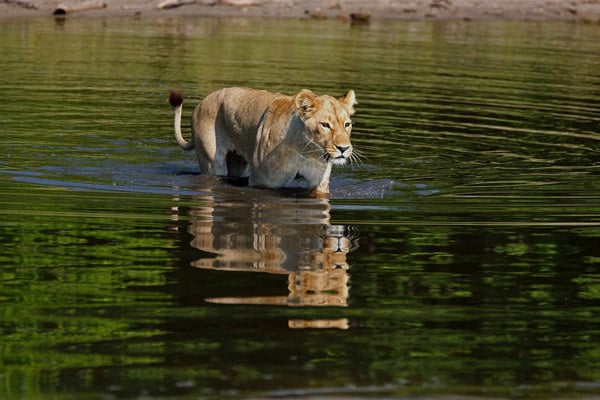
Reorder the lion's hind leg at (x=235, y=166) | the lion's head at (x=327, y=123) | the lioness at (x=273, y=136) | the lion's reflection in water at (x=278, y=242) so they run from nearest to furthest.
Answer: the lion's reflection in water at (x=278, y=242)
the lion's head at (x=327, y=123)
the lioness at (x=273, y=136)
the lion's hind leg at (x=235, y=166)

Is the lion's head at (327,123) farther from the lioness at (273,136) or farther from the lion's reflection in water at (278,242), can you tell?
the lion's reflection in water at (278,242)

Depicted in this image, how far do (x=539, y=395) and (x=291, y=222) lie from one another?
437 centimetres

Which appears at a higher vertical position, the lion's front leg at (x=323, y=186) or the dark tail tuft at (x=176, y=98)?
the dark tail tuft at (x=176, y=98)

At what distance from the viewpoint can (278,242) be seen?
8.73 m

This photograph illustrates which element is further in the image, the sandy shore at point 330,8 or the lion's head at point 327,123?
the sandy shore at point 330,8

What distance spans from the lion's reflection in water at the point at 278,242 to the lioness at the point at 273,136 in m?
0.23

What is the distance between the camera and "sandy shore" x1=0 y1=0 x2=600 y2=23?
30453 millimetres

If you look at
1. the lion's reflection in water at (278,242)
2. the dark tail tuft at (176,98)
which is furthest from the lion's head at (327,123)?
the dark tail tuft at (176,98)

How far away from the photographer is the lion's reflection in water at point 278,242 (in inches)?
283

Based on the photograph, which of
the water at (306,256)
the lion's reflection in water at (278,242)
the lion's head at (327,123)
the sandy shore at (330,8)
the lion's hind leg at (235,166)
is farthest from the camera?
the sandy shore at (330,8)

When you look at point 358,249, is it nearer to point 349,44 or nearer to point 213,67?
point 213,67

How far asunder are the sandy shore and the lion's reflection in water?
19.9 m

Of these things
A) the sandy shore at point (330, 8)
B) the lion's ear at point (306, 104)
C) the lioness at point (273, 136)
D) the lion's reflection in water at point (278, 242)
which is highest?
the sandy shore at point (330, 8)

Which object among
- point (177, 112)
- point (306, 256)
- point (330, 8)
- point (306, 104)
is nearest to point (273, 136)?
point (306, 104)
